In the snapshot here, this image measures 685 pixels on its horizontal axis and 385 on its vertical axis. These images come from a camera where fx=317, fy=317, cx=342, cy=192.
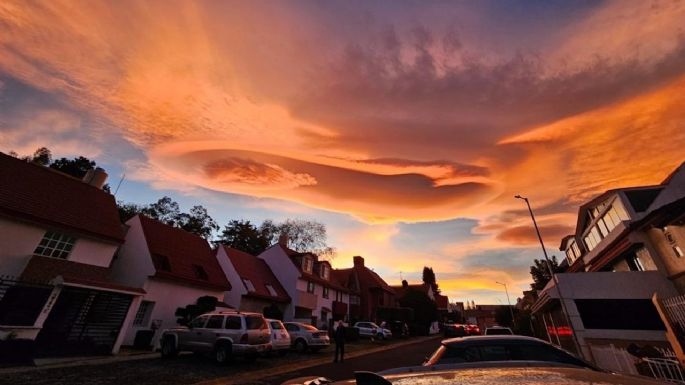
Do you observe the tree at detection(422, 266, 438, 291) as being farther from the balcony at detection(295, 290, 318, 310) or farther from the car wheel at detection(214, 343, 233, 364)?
the car wheel at detection(214, 343, 233, 364)

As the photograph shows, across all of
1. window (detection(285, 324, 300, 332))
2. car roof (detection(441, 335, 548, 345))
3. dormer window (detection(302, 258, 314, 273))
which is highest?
dormer window (detection(302, 258, 314, 273))

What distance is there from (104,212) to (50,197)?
3082 millimetres

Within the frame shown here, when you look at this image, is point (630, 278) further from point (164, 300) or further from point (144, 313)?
point (144, 313)

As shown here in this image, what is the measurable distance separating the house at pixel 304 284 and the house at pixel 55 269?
18237 millimetres

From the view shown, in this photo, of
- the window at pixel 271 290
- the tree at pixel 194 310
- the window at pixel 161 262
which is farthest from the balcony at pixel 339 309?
the window at pixel 161 262

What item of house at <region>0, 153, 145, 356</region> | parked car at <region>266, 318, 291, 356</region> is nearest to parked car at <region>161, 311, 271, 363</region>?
parked car at <region>266, 318, 291, 356</region>

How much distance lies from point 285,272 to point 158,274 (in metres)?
16.9

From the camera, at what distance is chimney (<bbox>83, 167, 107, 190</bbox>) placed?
2280cm

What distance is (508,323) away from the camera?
5816 centimetres

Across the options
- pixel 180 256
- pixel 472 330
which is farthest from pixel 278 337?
pixel 472 330

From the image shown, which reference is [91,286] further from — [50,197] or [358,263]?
[358,263]

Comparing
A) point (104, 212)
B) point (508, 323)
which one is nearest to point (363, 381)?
point (104, 212)

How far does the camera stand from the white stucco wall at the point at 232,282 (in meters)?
27.4

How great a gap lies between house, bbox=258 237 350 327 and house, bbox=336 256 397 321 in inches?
329
